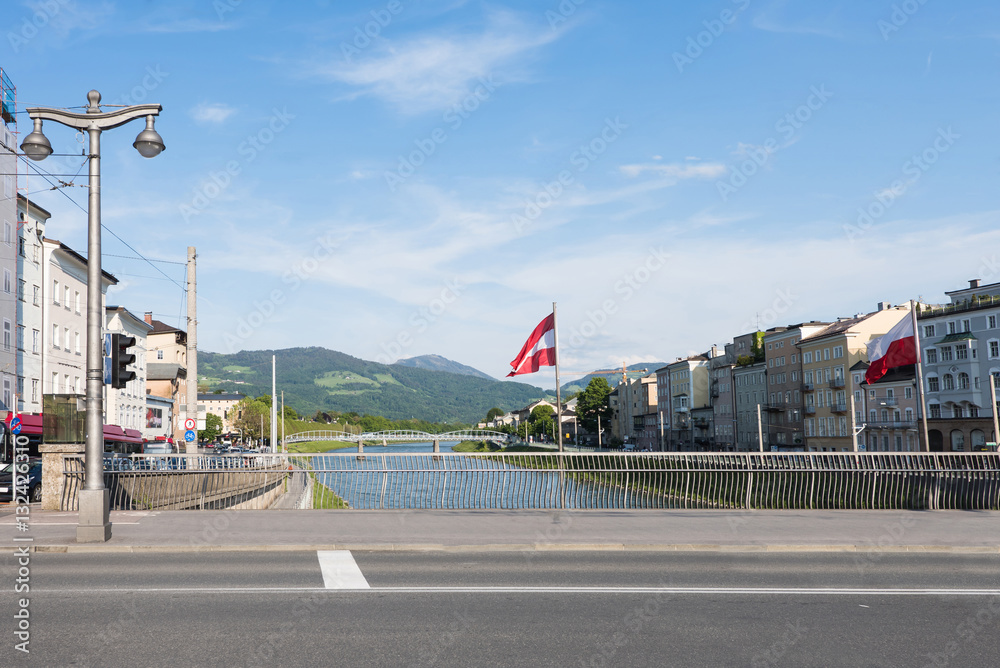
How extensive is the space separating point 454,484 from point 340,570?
8017 mm

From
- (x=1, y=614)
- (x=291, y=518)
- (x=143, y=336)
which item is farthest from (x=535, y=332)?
(x=143, y=336)

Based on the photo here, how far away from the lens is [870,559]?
43.4 ft

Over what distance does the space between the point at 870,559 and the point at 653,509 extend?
Answer: 641 cm

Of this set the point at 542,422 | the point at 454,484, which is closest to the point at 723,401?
the point at 542,422

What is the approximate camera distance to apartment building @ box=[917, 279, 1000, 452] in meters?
73.4

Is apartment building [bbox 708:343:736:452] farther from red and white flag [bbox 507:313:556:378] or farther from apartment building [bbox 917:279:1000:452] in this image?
red and white flag [bbox 507:313:556:378]

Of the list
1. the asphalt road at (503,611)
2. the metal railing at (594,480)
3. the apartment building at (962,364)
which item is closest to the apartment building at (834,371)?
the apartment building at (962,364)

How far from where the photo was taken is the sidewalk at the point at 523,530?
1397 cm

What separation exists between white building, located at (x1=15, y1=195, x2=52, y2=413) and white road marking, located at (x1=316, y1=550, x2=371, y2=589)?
149 feet

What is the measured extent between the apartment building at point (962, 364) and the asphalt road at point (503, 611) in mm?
68489

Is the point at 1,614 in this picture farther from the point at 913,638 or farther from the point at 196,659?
the point at 913,638

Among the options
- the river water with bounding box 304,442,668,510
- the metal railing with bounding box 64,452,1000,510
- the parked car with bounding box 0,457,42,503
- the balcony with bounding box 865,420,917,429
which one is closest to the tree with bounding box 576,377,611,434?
the balcony with bounding box 865,420,917,429

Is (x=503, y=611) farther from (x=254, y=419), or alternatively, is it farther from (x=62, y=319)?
(x=254, y=419)

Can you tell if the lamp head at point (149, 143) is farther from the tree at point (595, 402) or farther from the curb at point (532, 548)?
the tree at point (595, 402)
